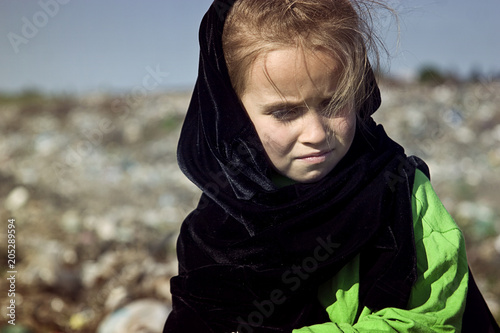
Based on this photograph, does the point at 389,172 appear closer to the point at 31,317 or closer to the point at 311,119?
the point at 311,119

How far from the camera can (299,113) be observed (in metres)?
1.42

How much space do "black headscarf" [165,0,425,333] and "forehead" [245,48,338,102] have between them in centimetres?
17

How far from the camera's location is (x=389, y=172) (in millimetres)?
1496

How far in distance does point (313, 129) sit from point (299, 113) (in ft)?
0.21

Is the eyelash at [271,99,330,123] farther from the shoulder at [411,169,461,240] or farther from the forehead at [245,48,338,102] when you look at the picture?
the shoulder at [411,169,461,240]

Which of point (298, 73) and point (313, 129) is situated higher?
point (298, 73)

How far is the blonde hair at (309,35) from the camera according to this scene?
1.41 meters

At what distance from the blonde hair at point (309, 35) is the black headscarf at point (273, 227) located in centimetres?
6

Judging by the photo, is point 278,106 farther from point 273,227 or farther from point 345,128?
point 273,227

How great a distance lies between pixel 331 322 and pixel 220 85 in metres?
0.74
